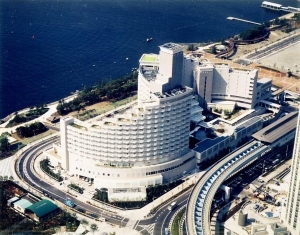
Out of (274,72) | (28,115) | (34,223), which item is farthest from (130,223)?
(274,72)

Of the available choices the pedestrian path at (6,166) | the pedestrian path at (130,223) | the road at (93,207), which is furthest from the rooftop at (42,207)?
the pedestrian path at (6,166)

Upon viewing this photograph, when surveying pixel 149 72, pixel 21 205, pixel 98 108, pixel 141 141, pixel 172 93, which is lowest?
pixel 21 205

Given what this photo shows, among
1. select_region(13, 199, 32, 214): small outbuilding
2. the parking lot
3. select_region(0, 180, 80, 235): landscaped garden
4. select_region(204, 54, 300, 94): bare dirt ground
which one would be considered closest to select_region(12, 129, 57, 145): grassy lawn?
select_region(0, 180, 80, 235): landscaped garden

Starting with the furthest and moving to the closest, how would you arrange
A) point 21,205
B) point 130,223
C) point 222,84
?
point 222,84 → point 21,205 → point 130,223

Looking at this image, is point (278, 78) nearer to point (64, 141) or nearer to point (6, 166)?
point (64, 141)

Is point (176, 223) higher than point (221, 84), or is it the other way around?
point (221, 84)

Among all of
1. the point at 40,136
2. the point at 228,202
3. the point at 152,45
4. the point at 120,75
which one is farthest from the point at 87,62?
the point at 228,202

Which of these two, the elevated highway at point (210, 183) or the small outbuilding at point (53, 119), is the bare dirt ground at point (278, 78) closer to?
the elevated highway at point (210, 183)

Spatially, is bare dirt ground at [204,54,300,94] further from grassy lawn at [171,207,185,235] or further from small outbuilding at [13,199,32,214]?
small outbuilding at [13,199,32,214]
